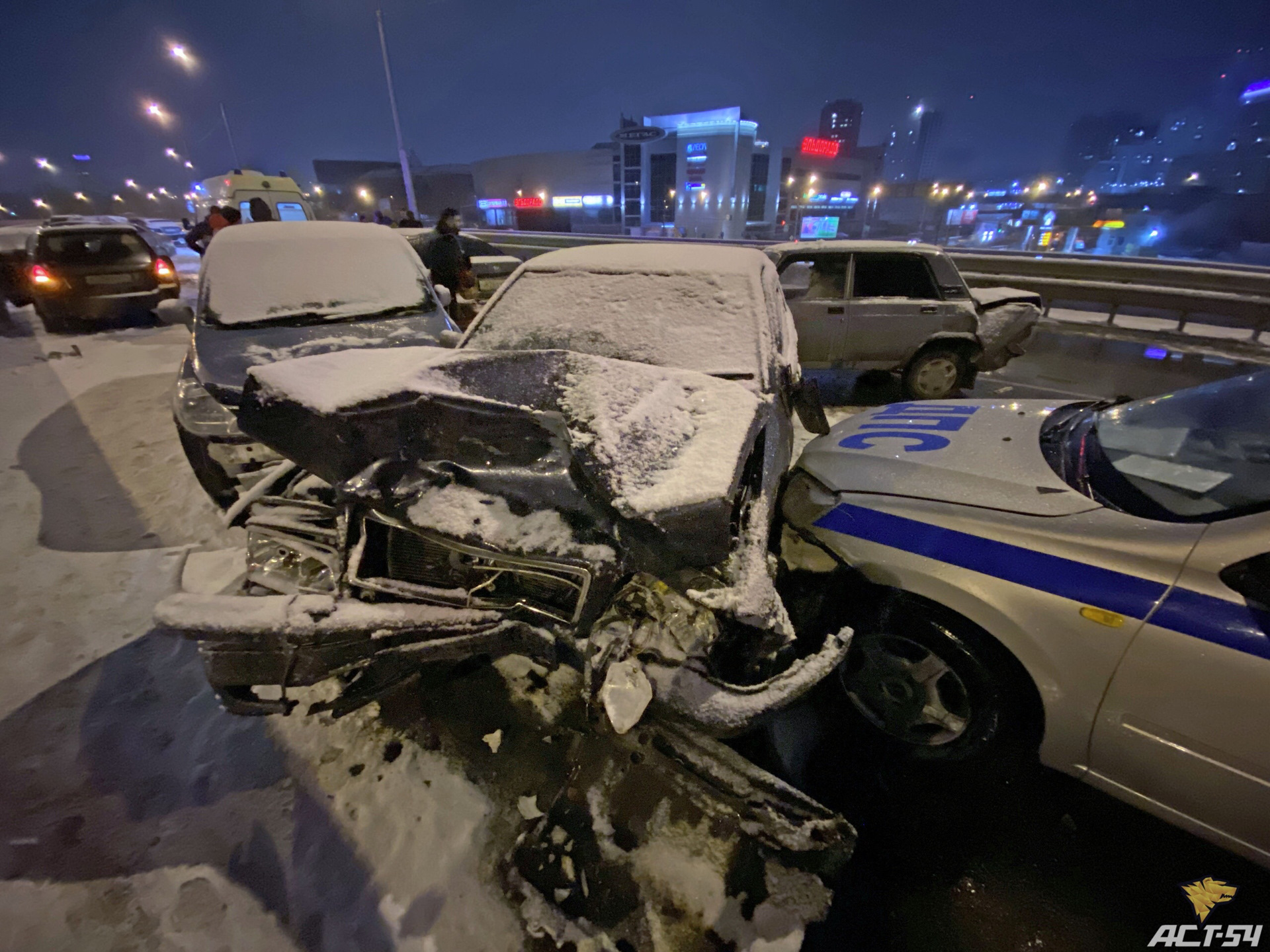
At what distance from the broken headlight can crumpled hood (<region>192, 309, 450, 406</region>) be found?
1560 millimetres

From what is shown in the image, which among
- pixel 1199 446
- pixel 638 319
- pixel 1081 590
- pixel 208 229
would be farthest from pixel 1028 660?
pixel 208 229

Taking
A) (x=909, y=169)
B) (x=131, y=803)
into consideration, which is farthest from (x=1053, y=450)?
(x=909, y=169)

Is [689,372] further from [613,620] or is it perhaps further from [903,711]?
[903,711]

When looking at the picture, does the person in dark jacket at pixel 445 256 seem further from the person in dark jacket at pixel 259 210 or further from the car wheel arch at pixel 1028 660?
the car wheel arch at pixel 1028 660

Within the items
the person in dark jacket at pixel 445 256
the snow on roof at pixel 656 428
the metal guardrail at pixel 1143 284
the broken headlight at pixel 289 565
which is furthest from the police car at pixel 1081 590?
the person in dark jacket at pixel 445 256

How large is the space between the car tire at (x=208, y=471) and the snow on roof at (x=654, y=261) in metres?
2.47

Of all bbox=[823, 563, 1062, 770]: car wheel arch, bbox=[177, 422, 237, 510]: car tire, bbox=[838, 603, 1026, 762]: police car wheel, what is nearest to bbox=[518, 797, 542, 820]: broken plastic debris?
bbox=[838, 603, 1026, 762]: police car wheel

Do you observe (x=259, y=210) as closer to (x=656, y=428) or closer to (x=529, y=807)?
(x=656, y=428)

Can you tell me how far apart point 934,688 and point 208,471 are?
448 centimetres

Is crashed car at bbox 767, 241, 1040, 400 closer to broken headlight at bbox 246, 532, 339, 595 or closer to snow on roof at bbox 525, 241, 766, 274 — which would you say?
snow on roof at bbox 525, 241, 766, 274

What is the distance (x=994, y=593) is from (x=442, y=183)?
72.8m

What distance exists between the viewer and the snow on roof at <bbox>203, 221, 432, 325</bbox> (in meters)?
4.35

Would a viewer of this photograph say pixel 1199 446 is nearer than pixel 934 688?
Yes

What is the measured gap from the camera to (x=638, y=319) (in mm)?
3225
